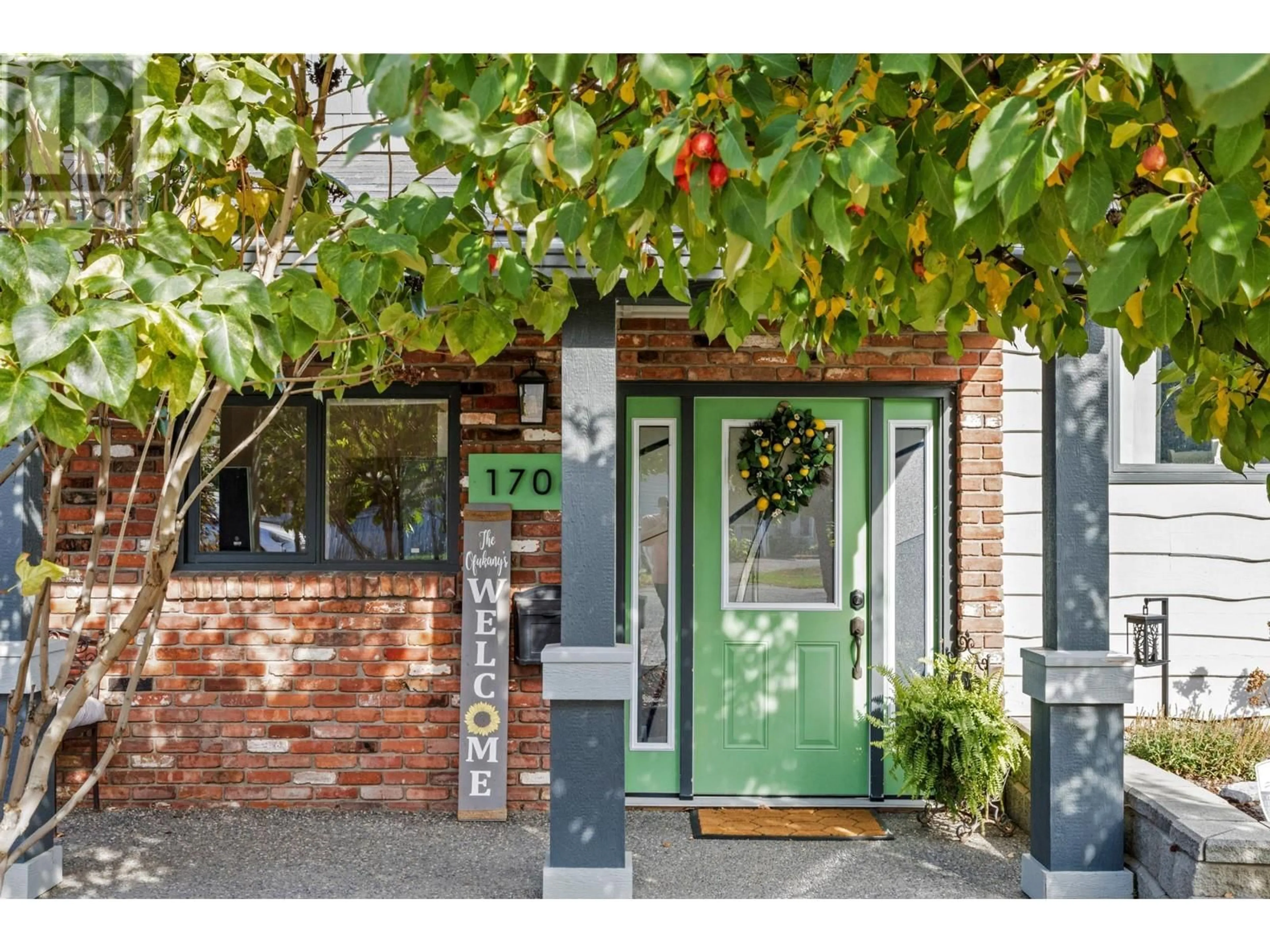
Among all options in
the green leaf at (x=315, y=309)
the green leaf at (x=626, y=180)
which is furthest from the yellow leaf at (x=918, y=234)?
the green leaf at (x=315, y=309)

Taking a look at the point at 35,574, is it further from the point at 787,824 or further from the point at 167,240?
the point at 787,824

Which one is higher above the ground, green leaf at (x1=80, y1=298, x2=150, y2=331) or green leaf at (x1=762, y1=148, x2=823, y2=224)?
green leaf at (x1=762, y1=148, x2=823, y2=224)

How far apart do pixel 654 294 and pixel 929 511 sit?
190cm

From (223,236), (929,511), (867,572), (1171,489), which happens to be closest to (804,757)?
(867,572)

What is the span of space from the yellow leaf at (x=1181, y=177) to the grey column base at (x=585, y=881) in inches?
115

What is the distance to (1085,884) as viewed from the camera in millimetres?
3385

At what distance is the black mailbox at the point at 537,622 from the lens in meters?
4.36

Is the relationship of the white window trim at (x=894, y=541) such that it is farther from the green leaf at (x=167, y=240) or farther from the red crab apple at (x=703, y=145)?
the green leaf at (x=167, y=240)

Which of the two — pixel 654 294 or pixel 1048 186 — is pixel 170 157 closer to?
pixel 1048 186

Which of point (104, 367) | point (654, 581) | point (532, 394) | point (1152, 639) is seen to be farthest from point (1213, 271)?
A: point (1152, 639)

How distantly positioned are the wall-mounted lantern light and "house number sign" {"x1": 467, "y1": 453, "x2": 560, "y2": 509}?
20 cm

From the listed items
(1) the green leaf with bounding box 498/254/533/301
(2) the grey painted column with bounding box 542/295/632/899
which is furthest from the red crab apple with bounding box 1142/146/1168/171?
(2) the grey painted column with bounding box 542/295/632/899

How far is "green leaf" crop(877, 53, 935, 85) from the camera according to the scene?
115 centimetres

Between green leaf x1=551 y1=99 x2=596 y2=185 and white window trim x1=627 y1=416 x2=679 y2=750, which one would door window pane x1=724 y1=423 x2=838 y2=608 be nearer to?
white window trim x1=627 y1=416 x2=679 y2=750
